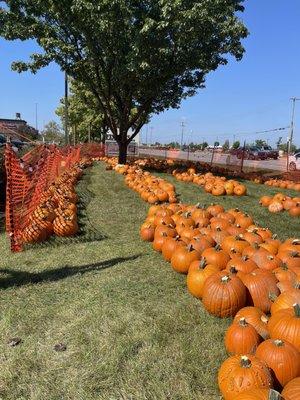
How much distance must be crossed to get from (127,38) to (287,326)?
48.2 ft

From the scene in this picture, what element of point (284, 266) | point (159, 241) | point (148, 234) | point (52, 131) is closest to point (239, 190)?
point (148, 234)

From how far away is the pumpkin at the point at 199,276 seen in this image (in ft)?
15.4

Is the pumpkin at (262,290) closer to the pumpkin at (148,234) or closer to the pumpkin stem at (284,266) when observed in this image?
the pumpkin stem at (284,266)

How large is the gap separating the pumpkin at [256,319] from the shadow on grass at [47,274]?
230 cm

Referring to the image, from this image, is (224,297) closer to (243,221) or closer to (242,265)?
(242,265)

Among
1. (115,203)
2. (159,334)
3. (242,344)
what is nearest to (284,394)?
(242,344)

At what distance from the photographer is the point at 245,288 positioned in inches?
172

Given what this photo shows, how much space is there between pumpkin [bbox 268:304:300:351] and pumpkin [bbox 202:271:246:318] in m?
0.63

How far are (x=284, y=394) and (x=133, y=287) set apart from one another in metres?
2.49

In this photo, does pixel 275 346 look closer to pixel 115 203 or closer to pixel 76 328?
pixel 76 328

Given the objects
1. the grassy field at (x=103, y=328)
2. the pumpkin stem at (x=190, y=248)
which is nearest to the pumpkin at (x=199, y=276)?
the grassy field at (x=103, y=328)

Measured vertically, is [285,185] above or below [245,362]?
above

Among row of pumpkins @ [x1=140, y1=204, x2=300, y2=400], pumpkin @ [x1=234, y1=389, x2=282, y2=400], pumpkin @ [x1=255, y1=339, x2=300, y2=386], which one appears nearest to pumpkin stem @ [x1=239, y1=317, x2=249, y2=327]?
row of pumpkins @ [x1=140, y1=204, x2=300, y2=400]

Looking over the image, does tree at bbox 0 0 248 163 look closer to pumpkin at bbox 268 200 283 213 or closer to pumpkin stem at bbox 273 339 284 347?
pumpkin at bbox 268 200 283 213
